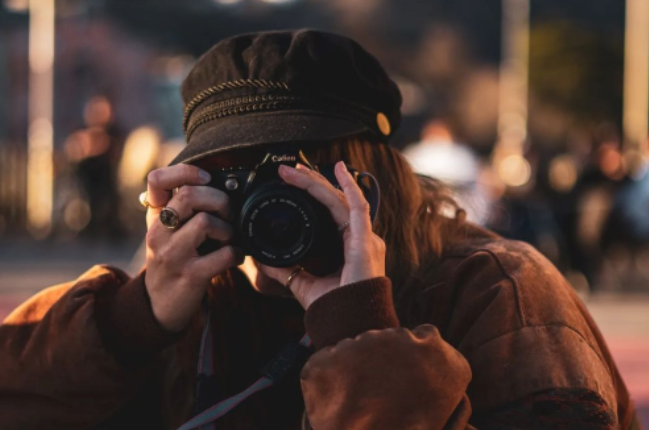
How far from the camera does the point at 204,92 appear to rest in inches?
71.9

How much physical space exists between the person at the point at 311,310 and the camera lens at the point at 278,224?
1 centimetres

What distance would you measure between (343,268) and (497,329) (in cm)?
26

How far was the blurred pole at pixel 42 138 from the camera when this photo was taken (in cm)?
1362

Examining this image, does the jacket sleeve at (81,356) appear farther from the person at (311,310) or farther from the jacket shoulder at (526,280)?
the jacket shoulder at (526,280)

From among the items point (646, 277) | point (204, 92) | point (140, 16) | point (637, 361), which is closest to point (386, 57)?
point (140, 16)

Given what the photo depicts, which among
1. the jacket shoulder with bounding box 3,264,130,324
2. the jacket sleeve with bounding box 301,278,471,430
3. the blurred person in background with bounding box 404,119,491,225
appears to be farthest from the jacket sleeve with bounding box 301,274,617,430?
the blurred person in background with bounding box 404,119,491,225

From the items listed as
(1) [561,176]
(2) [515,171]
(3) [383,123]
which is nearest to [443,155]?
(1) [561,176]

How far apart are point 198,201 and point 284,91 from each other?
0.24m

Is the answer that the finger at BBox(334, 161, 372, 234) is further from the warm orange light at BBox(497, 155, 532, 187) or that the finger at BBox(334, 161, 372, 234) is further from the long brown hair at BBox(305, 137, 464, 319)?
the warm orange light at BBox(497, 155, 532, 187)

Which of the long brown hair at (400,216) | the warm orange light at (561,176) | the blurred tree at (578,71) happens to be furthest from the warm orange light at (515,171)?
the blurred tree at (578,71)

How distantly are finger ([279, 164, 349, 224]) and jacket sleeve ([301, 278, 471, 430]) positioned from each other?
147 millimetres

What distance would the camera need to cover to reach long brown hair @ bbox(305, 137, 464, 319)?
1773 mm

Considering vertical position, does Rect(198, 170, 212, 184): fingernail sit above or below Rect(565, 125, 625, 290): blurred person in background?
above

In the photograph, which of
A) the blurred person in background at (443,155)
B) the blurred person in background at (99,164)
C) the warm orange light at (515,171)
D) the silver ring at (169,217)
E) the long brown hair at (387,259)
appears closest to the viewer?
the silver ring at (169,217)
